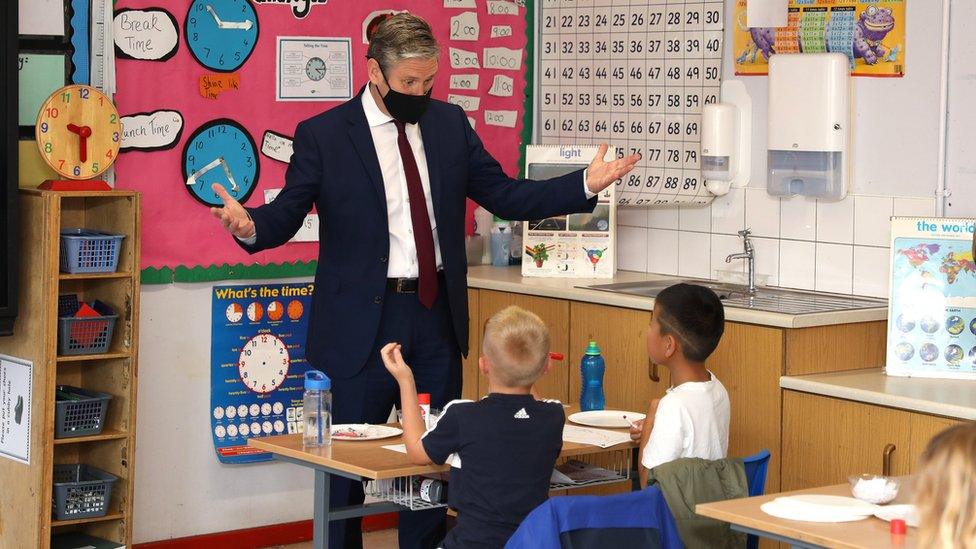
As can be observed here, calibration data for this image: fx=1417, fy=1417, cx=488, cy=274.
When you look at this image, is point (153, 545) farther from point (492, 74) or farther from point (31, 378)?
point (492, 74)

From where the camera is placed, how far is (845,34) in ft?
15.0

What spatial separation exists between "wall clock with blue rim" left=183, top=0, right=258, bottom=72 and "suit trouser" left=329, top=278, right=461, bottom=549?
4.97ft

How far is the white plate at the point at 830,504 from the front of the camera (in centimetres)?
273

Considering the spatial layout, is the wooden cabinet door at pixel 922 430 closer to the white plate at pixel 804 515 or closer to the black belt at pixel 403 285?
the white plate at pixel 804 515

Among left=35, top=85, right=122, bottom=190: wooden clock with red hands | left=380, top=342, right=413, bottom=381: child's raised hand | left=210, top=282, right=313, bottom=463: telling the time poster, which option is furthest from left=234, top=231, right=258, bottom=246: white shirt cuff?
left=210, top=282, right=313, bottom=463: telling the time poster

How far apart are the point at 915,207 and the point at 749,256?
64 cm

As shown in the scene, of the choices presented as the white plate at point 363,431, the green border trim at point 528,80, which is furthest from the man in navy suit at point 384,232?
the green border trim at point 528,80

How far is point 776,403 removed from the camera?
4.18 m

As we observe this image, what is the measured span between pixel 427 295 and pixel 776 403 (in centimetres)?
110

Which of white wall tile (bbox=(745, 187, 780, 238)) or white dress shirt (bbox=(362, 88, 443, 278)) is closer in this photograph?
white dress shirt (bbox=(362, 88, 443, 278))

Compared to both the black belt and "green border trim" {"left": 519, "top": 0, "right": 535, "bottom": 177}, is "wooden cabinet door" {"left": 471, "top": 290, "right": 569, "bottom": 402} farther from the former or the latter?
the black belt

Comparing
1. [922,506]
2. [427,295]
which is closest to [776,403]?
[427,295]

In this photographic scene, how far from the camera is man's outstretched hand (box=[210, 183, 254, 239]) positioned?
362 centimetres

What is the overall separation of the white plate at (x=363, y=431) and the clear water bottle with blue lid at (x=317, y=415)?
0.18 ft
